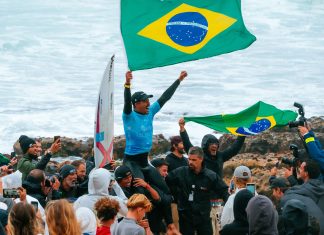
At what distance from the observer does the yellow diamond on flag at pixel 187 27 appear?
473 inches

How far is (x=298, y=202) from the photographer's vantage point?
9289 mm

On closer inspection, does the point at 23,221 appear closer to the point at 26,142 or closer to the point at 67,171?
the point at 67,171

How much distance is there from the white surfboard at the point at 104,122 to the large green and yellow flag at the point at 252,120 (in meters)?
2.20

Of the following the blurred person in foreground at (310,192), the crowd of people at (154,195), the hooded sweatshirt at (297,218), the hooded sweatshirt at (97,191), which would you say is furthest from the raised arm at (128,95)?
Result: the hooded sweatshirt at (297,218)

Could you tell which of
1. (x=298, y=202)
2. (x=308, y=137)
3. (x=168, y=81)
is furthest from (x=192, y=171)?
(x=168, y=81)

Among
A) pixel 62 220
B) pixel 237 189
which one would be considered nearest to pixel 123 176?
pixel 237 189

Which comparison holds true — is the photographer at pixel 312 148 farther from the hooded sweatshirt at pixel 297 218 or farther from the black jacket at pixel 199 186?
the hooded sweatshirt at pixel 297 218

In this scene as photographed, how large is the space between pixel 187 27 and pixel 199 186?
81.3 inches

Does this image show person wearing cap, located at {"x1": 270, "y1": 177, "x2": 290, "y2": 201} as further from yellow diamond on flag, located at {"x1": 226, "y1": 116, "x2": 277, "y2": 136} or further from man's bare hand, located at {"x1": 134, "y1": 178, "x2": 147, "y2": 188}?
yellow diamond on flag, located at {"x1": 226, "y1": 116, "x2": 277, "y2": 136}

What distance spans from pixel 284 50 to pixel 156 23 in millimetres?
34774

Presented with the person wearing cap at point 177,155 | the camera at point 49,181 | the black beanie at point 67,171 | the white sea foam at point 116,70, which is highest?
the camera at point 49,181

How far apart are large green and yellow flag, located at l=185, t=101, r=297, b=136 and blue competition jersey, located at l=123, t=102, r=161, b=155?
193 cm

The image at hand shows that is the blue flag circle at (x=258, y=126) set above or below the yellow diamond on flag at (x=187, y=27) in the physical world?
below

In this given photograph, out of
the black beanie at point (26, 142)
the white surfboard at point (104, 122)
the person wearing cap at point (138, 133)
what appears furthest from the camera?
the black beanie at point (26, 142)
